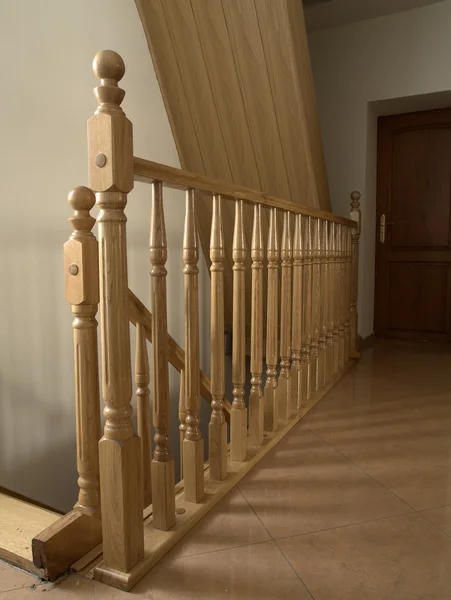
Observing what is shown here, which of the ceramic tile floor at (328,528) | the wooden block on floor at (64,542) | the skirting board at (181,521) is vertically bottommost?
the ceramic tile floor at (328,528)

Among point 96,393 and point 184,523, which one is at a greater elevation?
point 96,393

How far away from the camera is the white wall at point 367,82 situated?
388 cm

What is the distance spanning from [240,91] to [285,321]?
133 cm

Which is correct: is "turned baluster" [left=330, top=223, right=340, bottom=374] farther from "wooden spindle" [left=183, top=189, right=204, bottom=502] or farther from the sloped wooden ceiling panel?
"wooden spindle" [left=183, top=189, right=204, bottom=502]

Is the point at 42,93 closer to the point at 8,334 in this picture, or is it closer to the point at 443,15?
the point at 8,334

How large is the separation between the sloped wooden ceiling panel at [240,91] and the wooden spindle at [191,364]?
149cm

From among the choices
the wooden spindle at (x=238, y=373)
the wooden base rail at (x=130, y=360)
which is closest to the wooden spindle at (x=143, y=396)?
the wooden base rail at (x=130, y=360)

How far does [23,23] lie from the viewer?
2270 millimetres

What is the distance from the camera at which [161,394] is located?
4.32 ft

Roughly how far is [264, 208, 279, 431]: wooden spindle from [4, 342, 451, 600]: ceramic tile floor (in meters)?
0.14

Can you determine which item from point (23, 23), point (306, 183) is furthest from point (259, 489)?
point (23, 23)

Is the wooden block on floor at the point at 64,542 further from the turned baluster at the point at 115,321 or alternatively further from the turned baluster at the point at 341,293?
the turned baluster at the point at 341,293

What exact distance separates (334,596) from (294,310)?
1.33m

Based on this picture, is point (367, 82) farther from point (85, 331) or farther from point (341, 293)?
point (85, 331)
